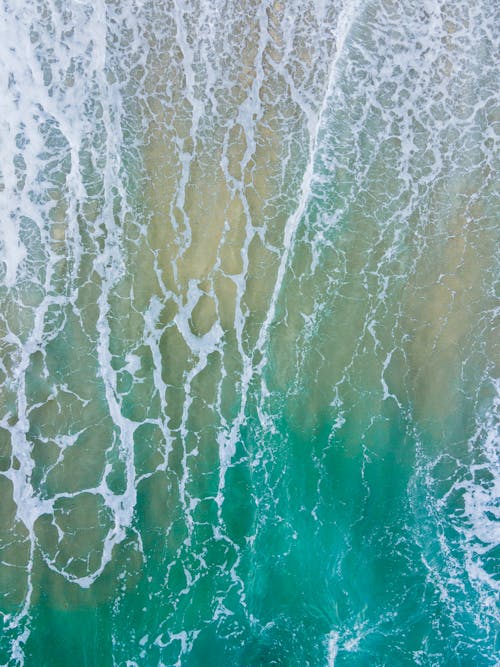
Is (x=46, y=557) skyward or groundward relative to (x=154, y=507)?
groundward

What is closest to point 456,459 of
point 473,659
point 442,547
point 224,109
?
point 442,547

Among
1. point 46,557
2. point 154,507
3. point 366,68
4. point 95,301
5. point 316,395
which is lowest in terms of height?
point 46,557

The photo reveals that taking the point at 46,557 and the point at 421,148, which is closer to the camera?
the point at 46,557

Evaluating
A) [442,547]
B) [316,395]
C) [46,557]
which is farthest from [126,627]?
[442,547]

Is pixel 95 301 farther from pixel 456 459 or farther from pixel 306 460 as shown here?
pixel 456 459

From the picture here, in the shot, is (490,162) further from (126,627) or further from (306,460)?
(126,627)

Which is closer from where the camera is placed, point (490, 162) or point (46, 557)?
point (46, 557)
